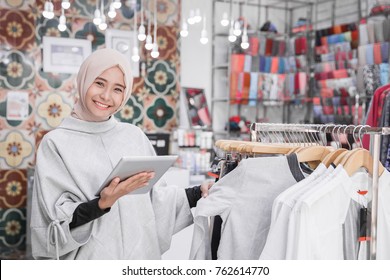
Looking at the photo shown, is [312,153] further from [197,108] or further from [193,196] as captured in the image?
[197,108]

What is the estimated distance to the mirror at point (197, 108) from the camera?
18.4ft

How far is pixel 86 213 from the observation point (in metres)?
1.80

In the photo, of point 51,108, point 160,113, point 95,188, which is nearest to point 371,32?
point 160,113

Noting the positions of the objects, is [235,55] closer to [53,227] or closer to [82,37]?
[82,37]

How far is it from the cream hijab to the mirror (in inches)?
140

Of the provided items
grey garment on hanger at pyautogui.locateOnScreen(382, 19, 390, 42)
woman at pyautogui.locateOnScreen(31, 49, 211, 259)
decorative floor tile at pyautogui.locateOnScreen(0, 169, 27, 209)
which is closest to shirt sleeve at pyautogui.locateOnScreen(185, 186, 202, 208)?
woman at pyautogui.locateOnScreen(31, 49, 211, 259)

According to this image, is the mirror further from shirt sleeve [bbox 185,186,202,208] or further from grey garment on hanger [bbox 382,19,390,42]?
shirt sleeve [bbox 185,186,202,208]

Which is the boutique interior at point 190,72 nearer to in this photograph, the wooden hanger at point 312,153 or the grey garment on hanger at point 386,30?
the grey garment on hanger at point 386,30

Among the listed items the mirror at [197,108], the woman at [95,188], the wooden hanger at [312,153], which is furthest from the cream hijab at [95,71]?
the mirror at [197,108]

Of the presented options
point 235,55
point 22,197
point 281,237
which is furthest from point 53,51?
point 281,237

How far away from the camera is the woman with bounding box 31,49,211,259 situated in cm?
184

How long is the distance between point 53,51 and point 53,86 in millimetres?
344

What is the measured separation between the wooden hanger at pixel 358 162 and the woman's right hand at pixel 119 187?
0.71m
